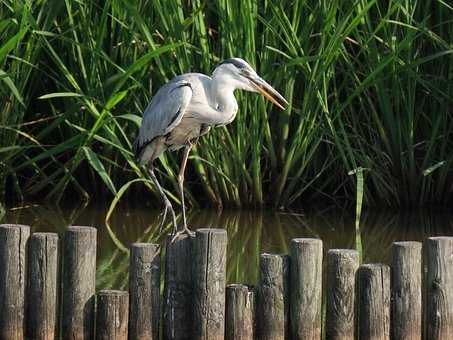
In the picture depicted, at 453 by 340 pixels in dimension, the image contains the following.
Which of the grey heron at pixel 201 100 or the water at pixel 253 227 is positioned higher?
the grey heron at pixel 201 100

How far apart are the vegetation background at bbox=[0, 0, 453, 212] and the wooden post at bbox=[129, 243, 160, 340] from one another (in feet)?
7.50

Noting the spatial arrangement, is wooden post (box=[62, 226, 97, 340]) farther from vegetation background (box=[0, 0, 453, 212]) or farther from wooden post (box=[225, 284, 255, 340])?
vegetation background (box=[0, 0, 453, 212])

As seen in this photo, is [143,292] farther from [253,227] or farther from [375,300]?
[253,227]

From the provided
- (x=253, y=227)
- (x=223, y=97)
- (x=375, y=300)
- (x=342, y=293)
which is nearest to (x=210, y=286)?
(x=342, y=293)

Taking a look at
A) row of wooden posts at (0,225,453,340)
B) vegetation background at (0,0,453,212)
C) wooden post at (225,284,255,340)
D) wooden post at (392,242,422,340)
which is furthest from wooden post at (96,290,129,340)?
vegetation background at (0,0,453,212)

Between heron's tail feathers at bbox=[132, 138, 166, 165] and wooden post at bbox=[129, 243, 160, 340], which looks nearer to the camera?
wooden post at bbox=[129, 243, 160, 340]

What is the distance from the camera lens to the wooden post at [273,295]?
5465mm

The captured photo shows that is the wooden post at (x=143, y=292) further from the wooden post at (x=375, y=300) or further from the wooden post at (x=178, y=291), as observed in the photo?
the wooden post at (x=375, y=300)

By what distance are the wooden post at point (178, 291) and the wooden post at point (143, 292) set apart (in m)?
0.07

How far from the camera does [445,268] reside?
5484mm

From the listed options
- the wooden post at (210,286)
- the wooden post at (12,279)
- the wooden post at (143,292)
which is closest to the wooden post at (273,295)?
the wooden post at (210,286)

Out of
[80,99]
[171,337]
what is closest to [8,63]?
[80,99]

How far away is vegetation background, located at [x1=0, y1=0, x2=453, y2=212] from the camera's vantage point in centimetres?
805

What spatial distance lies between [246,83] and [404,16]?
2.44m
